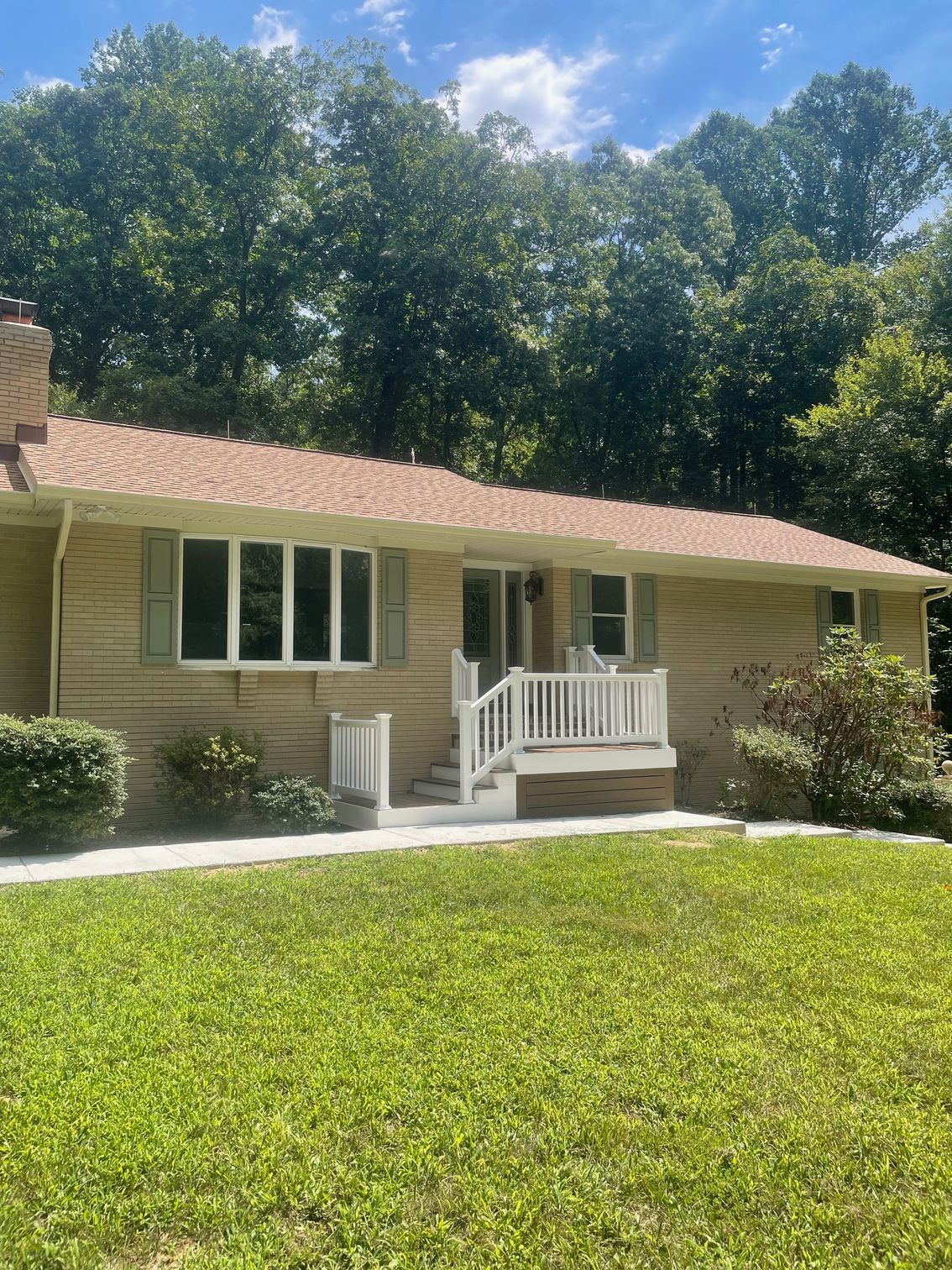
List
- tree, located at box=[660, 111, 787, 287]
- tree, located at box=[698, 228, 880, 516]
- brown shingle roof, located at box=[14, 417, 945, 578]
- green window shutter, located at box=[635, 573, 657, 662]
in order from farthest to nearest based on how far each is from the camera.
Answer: tree, located at box=[660, 111, 787, 287] < tree, located at box=[698, 228, 880, 516] < green window shutter, located at box=[635, 573, 657, 662] < brown shingle roof, located at box=[14, 417, 945, 578]

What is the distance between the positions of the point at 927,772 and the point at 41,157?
28.6m

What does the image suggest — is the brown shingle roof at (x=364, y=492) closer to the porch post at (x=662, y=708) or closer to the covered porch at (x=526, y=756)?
the porch post at (x=662, y=708)

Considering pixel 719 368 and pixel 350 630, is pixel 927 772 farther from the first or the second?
pixel 719 368

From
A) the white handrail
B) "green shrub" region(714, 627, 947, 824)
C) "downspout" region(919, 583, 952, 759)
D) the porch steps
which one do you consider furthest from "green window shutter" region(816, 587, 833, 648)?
the porch steps

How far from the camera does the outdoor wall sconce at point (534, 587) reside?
1267cm

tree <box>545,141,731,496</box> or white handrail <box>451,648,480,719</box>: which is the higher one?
tree <box>545,141,731,496</box>

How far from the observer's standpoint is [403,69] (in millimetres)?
29438

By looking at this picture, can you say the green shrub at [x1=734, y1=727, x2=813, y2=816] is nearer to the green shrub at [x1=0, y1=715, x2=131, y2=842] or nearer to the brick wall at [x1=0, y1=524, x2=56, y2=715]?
the green shrub at [x1=0, y1=715, x2=131, y2=842]

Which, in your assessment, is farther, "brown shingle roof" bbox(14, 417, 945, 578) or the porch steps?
the porch steps

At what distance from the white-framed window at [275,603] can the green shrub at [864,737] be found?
5.71 metres

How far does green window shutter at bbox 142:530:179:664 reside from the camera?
30.7 feet

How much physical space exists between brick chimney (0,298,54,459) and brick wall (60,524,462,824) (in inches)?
94.2

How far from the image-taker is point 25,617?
9672mm

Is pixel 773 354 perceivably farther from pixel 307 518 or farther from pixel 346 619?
pixel 307 518
